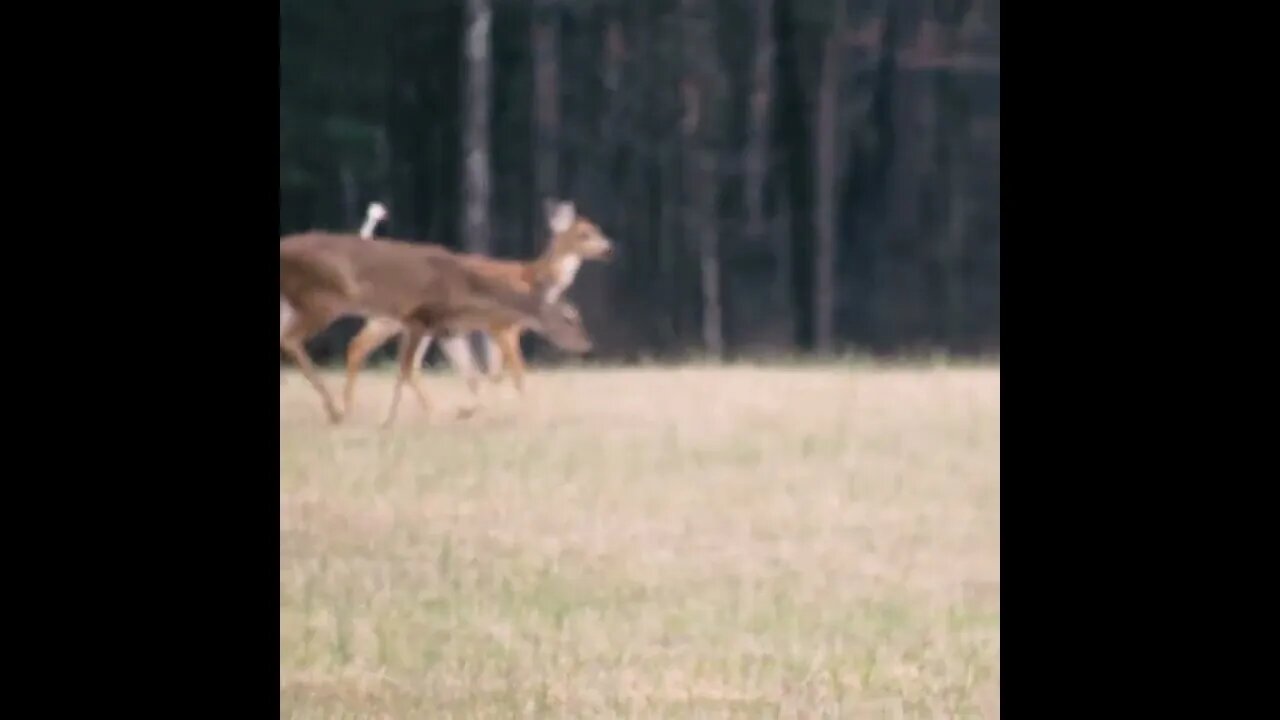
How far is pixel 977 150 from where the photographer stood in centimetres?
896

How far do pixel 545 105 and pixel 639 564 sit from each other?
5.79 metres

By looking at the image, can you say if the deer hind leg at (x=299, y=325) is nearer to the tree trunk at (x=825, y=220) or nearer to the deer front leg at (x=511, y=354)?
the deer front leg at (x=511, y=354)

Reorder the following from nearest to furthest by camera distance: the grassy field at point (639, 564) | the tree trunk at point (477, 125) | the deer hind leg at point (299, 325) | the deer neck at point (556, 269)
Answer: the grassy field at point (639, 564), the deer hind leg at point (299, 325), the deer neck at point (556, 269), the tree trunk at point (477, 125)

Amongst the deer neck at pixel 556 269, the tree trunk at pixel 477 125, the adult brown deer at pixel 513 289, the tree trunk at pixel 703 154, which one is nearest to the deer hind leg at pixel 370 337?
the adult brown deer at pixel 513 289

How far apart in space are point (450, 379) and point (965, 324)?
2.89 m

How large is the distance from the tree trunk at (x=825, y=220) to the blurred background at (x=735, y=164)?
0.03 ft

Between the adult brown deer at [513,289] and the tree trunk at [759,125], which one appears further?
the tree trunk at [759,125]

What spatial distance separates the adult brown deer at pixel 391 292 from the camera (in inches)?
219

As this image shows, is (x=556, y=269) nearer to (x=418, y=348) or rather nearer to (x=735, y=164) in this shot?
(x=418, y=348)

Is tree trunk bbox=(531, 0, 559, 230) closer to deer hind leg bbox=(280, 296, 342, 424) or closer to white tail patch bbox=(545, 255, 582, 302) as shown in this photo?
white tail patch bbox=(545, 255, 582, 302)

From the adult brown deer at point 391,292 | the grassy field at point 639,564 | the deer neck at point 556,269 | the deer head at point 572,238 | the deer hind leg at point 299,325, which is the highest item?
the deer head at point 572,238
